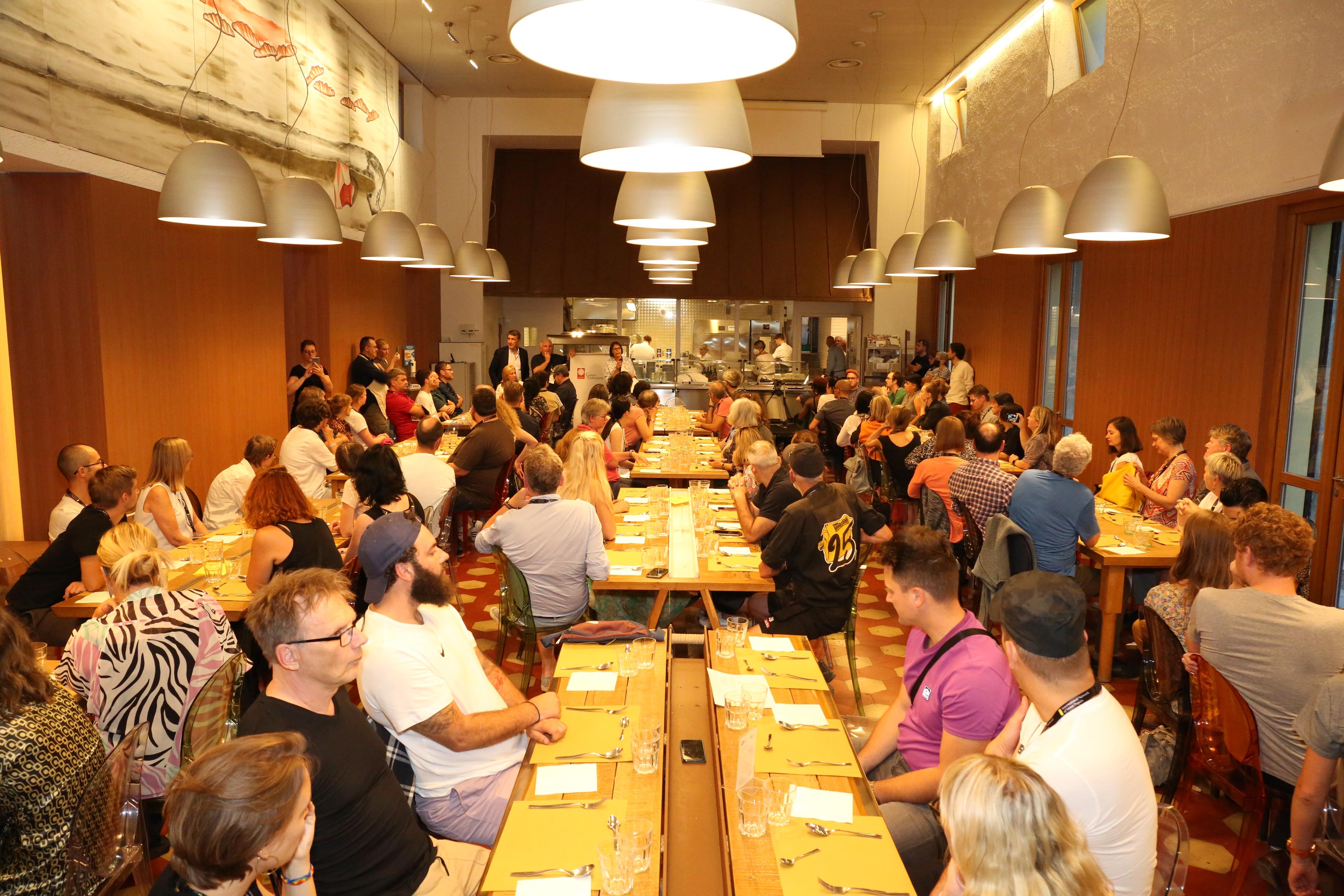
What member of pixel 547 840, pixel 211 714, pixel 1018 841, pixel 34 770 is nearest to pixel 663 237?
pixel 211 714

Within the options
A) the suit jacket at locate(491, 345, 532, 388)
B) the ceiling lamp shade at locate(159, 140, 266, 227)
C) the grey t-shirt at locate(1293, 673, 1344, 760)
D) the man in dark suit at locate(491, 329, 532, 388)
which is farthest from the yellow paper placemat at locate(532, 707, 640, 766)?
the suit jacket at locate(491, 345, 532, 388)

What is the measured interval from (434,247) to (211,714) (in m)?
5.74

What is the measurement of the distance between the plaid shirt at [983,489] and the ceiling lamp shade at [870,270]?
3872 millimetres

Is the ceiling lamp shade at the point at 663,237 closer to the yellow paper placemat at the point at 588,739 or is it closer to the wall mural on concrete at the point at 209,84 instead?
the yellow paper placemat at the point at 588,739

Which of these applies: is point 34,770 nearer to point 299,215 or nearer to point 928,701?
point 928,701

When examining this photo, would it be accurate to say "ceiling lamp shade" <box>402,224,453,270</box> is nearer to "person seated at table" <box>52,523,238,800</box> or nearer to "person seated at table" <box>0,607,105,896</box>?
"person seated at table" <box>52,523,238,800</box>

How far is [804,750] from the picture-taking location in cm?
289

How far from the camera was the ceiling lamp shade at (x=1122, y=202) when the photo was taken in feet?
15.4

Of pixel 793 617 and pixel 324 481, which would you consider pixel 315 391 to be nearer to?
pixel 324 481

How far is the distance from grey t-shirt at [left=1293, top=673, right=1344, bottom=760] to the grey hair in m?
2.58

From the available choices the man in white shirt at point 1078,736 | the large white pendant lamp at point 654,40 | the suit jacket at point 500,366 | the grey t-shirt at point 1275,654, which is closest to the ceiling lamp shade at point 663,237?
the grey t-shirt at point 1275,654

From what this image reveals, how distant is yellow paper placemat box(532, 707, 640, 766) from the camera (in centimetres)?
280

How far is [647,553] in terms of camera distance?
16.4 feet

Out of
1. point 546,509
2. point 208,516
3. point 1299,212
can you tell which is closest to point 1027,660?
point 546,509
